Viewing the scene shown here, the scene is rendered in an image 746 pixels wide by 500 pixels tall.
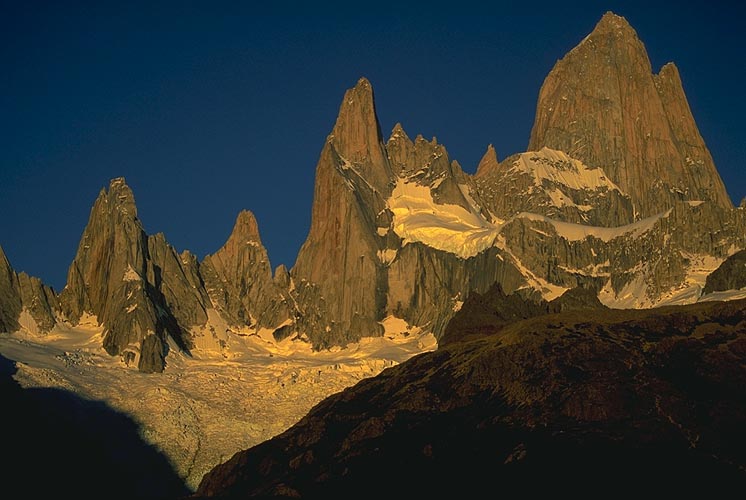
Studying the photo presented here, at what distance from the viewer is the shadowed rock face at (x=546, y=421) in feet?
412

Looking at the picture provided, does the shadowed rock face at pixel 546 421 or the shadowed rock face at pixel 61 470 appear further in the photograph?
the shadowed rock face at pixel 61 470

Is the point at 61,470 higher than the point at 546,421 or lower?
higher

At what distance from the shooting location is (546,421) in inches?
5517

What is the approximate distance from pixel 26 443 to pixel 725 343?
7688 cm

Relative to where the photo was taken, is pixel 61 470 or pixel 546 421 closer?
pixel 546 421

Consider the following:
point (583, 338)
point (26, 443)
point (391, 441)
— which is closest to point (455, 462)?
point (391, 441)

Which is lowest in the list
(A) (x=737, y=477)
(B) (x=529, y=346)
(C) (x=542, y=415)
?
(A) (x=737, y=477)

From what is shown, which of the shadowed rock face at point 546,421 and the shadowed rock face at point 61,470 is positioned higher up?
the shadowed rock face at point 61,470

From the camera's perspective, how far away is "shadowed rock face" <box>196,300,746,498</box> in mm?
125562

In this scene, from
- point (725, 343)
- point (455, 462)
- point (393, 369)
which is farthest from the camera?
point (393, 369)

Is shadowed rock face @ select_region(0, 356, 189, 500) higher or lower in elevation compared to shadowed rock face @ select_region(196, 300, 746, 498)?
higher

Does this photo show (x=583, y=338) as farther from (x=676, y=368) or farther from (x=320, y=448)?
(x=320, y=448)

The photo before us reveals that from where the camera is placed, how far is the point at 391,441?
144000mm

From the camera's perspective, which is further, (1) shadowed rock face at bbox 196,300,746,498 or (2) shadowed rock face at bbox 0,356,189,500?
(2) shadowed rock face at bbox 0,356,189,500
